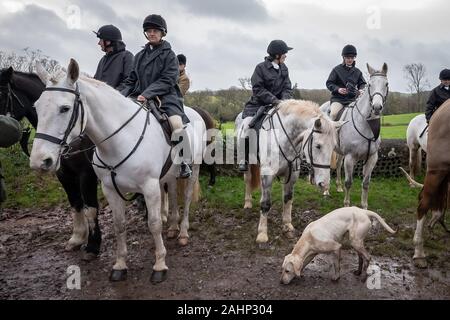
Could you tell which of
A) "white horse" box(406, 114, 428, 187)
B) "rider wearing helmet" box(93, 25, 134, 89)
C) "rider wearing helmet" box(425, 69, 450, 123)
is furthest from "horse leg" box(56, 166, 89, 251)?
"white horse" box(406, 114, 428, 187)

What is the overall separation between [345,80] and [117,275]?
20.4 ft

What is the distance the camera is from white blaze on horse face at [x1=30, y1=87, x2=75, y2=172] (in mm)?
3201

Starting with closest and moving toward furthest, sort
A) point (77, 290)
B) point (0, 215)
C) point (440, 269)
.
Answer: point (77, 290), point (440, 269), point (0, 215)

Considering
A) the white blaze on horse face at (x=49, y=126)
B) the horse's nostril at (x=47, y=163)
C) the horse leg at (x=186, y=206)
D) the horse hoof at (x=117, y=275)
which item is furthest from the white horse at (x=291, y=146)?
the horse's nostril at (x=47, y=163)

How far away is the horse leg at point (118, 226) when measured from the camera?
427cm

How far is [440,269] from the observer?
4.61 metres

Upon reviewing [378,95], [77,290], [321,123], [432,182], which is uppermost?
[378,95]

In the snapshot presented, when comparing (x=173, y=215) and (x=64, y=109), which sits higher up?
(x=64, y=109)

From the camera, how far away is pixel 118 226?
4.43 meters

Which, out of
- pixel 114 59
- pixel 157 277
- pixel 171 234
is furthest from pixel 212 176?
pixel 157 277

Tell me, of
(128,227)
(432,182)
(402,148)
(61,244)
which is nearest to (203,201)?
(128,227)

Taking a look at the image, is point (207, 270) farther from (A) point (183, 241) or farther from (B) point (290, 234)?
(B) point (290, 234)
